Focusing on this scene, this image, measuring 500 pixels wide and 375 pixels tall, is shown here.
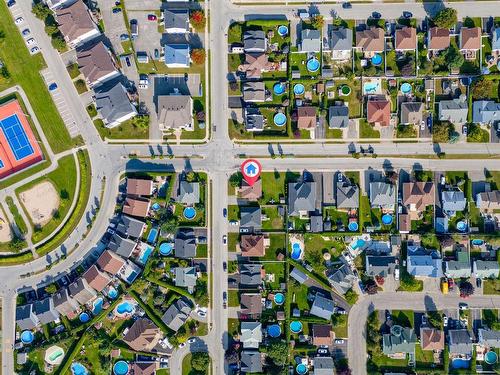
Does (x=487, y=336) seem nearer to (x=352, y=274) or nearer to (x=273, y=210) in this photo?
(x=352, y=274)

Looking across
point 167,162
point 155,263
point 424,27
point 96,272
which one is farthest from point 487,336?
point 96,272

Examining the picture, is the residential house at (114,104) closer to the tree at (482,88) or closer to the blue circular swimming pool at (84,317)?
the blue circular swimming pool at (84,317)

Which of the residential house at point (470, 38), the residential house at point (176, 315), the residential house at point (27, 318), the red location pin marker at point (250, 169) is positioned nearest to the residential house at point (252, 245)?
the red location pin marker at point (250, 169)

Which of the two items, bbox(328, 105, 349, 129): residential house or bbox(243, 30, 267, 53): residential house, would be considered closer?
bbox(328, 105, 349, 129): residential house

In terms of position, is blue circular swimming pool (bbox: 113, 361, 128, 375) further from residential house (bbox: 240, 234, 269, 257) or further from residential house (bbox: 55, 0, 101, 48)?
residential house (bbox: 55, 0, 101, 48)

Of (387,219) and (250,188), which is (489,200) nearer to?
(387,219)

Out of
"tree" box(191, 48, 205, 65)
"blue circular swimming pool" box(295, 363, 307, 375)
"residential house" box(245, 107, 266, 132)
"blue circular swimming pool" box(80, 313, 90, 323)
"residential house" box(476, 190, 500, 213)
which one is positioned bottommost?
"blue circular swimming pool" box(295, 363, 307, 375)

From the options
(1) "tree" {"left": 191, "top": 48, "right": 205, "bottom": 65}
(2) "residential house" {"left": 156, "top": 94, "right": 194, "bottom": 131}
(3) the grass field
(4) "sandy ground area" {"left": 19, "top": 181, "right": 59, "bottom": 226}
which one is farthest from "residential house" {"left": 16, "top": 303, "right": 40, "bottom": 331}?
(1) "tree" {"left": 191, "top": 48, "right": 205, "bottom": 65}

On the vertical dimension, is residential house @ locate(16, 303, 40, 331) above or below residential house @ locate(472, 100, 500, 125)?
below
